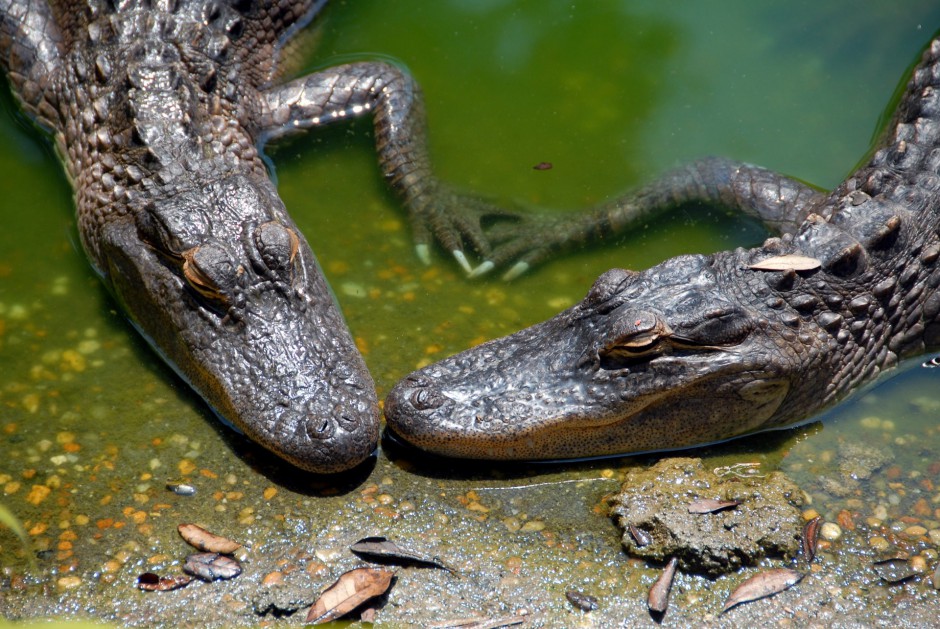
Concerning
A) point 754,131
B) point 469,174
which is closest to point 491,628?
point 469,174

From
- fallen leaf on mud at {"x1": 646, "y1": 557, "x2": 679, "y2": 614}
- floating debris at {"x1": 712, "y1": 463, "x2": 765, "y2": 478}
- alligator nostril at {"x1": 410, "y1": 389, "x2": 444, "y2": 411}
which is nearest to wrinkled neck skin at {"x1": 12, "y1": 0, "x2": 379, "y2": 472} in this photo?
alligator nostril at {"x1": 410, "y1": 389, "x2": 444, "y2": 411}

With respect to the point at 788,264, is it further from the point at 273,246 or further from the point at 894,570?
the point at 273,246

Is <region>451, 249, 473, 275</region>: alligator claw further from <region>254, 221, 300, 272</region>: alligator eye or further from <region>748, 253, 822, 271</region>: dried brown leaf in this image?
<region>748, 253, 822, 271</region>: dried brown leaf

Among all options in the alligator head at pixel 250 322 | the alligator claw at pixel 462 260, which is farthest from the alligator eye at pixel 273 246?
the alligator claw at pixel 462 260

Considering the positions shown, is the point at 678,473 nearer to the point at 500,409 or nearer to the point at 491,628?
the point at 500,409

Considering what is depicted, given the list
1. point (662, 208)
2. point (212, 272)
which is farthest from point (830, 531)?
point (212, 272)

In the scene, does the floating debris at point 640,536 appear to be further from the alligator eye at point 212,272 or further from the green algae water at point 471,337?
the alligator eye at point 212,272
